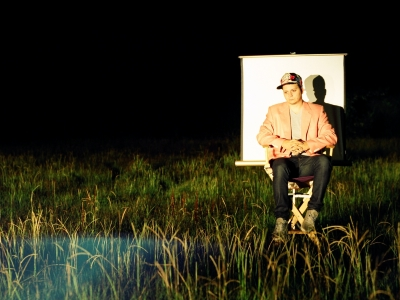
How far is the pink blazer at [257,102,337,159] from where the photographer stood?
17.0 ft

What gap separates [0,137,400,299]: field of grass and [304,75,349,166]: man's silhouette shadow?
0.45 m

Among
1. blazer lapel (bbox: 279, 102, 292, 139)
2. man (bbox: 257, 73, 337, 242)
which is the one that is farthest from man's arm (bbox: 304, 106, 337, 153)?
blazer lapel (bbox: 279, 102, 292, 139)

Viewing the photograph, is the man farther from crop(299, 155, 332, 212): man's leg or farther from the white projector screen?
the white projector screen

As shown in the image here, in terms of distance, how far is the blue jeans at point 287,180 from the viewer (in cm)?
490

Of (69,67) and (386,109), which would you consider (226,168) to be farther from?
(69,67)

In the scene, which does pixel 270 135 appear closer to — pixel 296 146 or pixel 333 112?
pixel 296 146

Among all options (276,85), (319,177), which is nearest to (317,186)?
(319,177)

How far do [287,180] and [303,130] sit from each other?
454mm

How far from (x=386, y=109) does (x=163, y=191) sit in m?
15.5

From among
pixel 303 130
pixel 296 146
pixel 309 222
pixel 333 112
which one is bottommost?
pixel 309 222

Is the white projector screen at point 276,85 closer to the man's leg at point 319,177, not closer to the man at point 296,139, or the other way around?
the man at point 296,139

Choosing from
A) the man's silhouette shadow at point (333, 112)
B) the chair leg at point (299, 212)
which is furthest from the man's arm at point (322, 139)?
the man's silhouette shadow at point (333, 112)

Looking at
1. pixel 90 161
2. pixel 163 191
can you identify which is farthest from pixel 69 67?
pixel 163 191

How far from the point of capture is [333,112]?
5977mm
